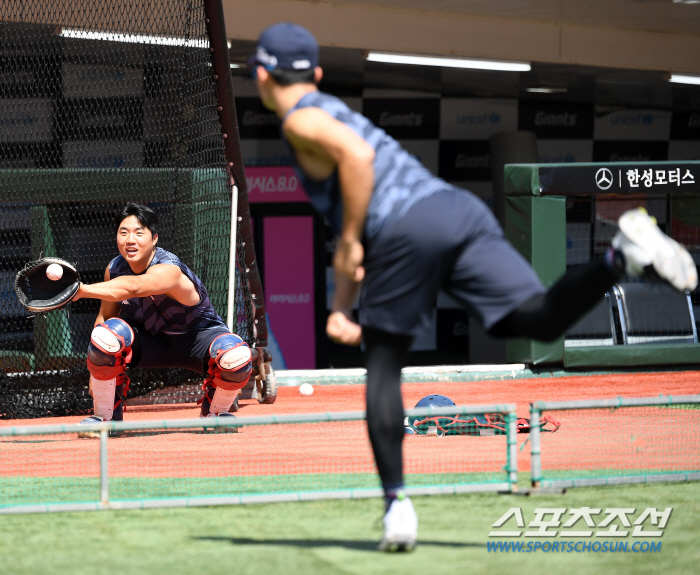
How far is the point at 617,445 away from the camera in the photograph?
4109mm

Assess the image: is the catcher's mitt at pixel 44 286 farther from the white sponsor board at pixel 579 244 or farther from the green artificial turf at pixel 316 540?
the white sponsor board at pixel 579 244

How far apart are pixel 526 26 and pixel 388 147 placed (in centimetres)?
717

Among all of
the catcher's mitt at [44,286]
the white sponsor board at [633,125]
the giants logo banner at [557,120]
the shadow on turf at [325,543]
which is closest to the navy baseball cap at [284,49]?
the shadow on turf at [325,543]

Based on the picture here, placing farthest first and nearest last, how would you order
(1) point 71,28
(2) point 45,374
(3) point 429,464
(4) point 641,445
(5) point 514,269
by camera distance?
1. (1) point 71,28
2. (2) point 45,374
3. (4) point 641,445
4. (3) point 429,464
5. (5) point 514,269

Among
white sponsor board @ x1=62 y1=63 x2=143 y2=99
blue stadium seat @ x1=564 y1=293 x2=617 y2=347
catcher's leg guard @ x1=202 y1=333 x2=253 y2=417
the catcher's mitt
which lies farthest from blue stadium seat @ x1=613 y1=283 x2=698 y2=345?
the catcher's mitt

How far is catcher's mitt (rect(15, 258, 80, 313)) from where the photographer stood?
4281mm

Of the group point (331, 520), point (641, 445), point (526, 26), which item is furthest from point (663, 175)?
point (331, 520)

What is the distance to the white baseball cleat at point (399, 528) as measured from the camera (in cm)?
228

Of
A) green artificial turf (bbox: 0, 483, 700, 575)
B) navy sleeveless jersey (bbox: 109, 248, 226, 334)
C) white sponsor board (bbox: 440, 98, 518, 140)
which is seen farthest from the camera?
white sponsor board (bbox: 440, 98, 518, 140)

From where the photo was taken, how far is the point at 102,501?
9.43 ft

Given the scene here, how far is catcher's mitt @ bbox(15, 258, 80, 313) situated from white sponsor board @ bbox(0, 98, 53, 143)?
2813 millimetres

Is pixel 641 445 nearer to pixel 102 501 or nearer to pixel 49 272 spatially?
pixel 102 501

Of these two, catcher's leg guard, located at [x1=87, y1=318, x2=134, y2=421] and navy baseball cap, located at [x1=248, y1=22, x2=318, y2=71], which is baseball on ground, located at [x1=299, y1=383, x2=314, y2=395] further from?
navy baseball cap, located at [x1=248, y1=22, x2=318, y2=71]

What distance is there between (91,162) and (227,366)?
3.46 m
